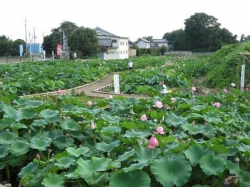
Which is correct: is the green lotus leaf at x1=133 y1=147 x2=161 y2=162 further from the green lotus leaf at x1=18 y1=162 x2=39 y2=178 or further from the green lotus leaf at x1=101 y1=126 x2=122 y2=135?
the green lotus leaf at x1=18 y1=162 x2=39 y2=178

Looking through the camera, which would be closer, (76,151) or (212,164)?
(212,164)

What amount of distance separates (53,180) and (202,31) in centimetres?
6812

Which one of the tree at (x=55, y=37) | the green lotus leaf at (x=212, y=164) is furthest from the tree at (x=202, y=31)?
the green lotus leaf at (x=212, y=164)

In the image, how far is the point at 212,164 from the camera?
2529 millimetres

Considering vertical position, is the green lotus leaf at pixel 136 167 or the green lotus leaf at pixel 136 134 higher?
the green lotus leaf at pixel 136 134

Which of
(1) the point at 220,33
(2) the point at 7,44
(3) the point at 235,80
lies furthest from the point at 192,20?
(3) the point at 235,80

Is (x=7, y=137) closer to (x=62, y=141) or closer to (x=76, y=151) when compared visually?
(x=62, y=141)

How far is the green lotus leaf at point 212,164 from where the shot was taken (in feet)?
8.11

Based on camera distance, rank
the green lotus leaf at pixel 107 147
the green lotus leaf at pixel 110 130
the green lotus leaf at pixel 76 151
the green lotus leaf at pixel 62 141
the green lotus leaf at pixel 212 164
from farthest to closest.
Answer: the green lotus leaf at pixel 62 141, the green lotus leaf at pixel 110 130, the green lotus leaf at pixel 107 147, the green lotus leaf at pixel 76 151, the green lotus leaf at pixel 212 164

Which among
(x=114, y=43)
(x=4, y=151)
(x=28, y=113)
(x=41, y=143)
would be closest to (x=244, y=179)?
(x=41, y=143)

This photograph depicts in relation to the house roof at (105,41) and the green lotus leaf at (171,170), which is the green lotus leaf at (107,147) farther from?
the house roof at (105,41)

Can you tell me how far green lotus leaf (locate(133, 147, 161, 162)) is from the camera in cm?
259

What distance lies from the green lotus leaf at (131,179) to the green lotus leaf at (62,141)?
4.39 ft

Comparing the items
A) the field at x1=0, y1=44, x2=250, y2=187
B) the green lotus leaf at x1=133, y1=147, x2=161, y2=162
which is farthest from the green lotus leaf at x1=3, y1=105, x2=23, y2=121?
the green lotus leaf at x1=133, y1=147, x2=161, y2=162
